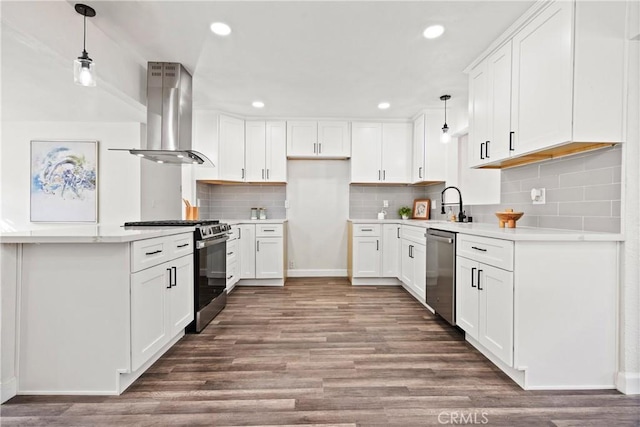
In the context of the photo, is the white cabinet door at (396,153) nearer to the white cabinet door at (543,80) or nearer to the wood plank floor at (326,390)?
the white cabinet door at (543,80)

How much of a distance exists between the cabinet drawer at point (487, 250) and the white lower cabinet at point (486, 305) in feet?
0.13

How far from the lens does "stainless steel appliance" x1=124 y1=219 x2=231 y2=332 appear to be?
265cm

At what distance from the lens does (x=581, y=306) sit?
1.78 metres

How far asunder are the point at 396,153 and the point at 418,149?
0.33 meters

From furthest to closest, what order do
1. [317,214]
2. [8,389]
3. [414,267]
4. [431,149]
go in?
[317,214], [431,149], [414,267], [8,389]

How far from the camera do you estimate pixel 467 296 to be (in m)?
2.37

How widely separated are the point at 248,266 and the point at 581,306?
3.51 meters

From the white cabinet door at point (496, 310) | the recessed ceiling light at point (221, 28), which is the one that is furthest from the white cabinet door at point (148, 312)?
the white cabinet door at point (496, 310)

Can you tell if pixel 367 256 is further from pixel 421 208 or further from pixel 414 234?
pixel 421 208

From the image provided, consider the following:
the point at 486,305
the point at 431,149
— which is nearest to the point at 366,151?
the point at 431,149

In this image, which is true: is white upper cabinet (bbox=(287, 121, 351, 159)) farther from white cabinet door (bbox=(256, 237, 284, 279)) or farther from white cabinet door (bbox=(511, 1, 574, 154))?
white cabinet door (bbox=(511, 1, 574, 154))

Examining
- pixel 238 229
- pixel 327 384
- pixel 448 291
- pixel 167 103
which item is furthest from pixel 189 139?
pixel 448 291

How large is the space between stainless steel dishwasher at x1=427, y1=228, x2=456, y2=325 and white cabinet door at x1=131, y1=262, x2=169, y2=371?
7.48ft

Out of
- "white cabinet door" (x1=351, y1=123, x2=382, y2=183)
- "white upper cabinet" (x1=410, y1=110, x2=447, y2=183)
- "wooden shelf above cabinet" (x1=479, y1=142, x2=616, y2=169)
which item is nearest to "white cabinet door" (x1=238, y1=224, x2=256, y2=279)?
"white cabinet door" (x1=351, y1=123, x2=382, y2=183)
